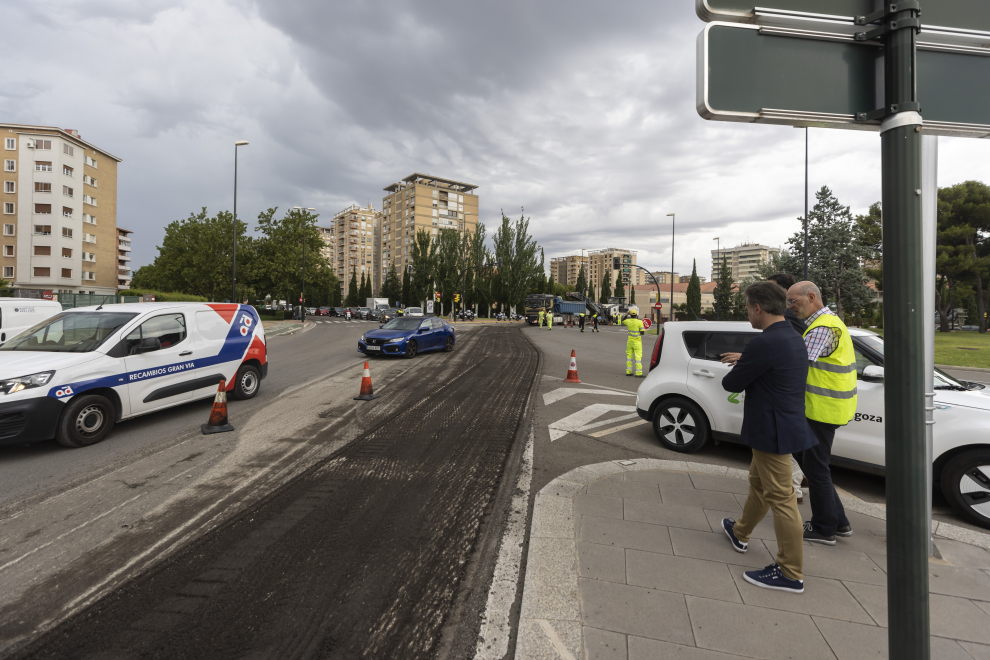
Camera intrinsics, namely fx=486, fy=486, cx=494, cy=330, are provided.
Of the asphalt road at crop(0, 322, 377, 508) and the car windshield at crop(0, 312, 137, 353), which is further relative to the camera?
the car windshield at crop(0, 312, 137, 353)

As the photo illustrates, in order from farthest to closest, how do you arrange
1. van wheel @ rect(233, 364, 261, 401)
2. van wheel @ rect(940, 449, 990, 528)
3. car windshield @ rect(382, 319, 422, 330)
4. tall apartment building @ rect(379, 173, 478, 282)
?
tall apartment building @ rect(379, 173, 478, 282) → car windshield @ rect(382, 319, 422, 330) → van wheel @ rect(233, 364, 261, 401) → van wheel @ rect(940, 449, 990, 528)

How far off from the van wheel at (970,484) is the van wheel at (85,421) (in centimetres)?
864

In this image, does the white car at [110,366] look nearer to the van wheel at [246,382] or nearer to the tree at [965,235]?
the van wheel at [246,382]

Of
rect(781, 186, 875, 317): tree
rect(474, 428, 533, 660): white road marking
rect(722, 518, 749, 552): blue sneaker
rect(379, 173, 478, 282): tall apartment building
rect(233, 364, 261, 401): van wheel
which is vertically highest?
rect(379, 173, 478, 282): tall apartment building

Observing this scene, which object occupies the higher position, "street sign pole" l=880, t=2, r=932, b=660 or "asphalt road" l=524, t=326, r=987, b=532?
"street sign pole" l=880, t=2, r=932, b=660

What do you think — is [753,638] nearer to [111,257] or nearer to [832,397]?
[832,397]

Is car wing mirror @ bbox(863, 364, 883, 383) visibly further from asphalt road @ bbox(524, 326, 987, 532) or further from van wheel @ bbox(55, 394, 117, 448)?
van wheel @ bbox(55, 394, 117, 448)

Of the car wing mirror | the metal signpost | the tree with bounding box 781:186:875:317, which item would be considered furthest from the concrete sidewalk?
the tree with bounding box 781:186:875:317

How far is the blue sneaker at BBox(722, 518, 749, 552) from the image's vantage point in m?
3.35

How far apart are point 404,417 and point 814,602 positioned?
5.47 m

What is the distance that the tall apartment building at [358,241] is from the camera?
134 metres

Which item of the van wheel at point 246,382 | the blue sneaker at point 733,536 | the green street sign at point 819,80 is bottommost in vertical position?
the blue sneaker at point 733,536

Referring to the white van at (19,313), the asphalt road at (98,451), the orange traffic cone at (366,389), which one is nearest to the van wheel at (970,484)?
the orange traffic cone at (366,389)

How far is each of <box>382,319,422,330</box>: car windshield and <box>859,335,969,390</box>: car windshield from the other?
41.8ft
